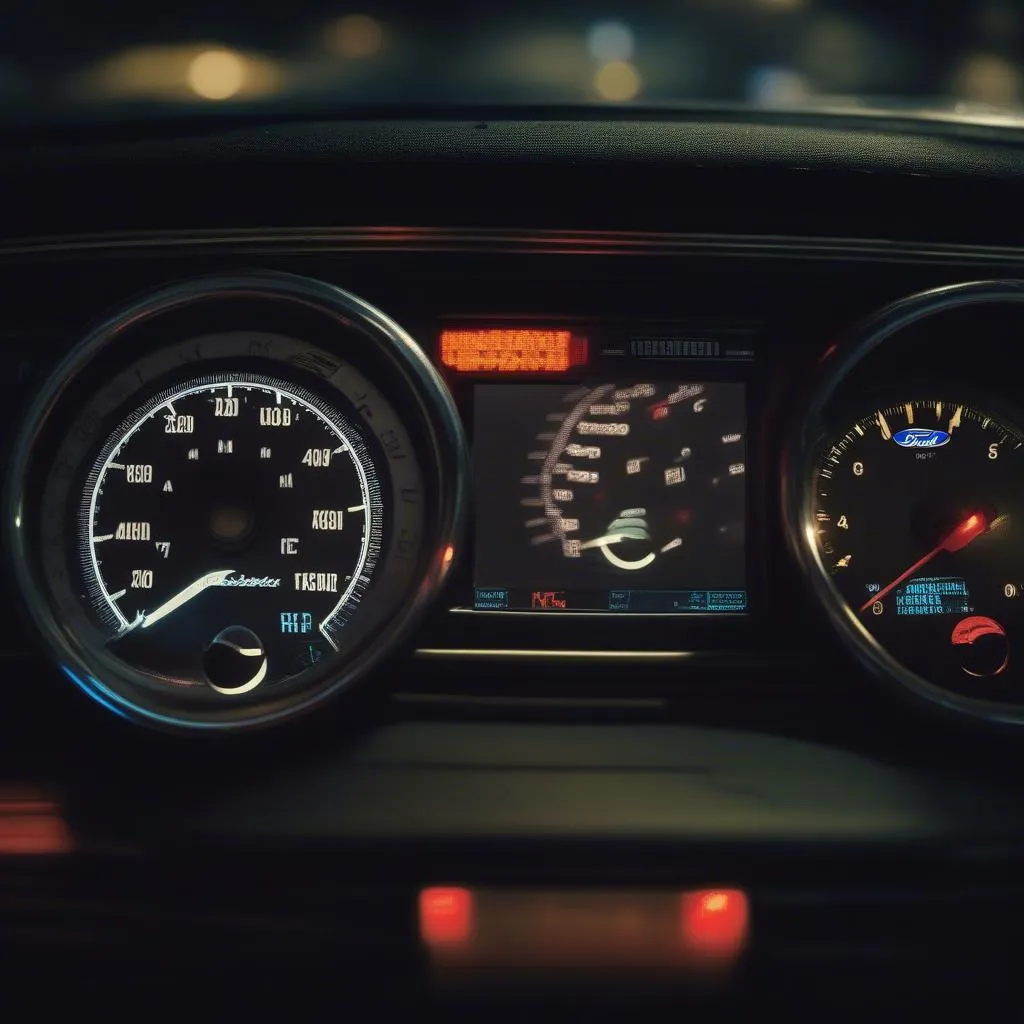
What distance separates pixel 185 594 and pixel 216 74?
107cm

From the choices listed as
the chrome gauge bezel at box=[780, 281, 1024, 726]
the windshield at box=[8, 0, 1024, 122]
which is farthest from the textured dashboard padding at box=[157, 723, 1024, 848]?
the windshield at box=[8, 0, 1024, 122]

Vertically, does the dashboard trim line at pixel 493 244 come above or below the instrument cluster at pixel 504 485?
above

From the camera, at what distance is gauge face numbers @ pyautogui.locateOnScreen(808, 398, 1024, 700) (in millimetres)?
1953

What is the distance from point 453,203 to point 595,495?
60 cm

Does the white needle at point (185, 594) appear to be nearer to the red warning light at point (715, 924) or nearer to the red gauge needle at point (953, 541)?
the red warning light at point (715, 924)

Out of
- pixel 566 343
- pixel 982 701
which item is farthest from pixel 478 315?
pixel 982 701

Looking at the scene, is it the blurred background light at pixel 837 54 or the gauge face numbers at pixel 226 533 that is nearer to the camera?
the gauge face numbers at pixel 226 533

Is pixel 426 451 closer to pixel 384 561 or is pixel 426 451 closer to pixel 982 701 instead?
pixel 384 561

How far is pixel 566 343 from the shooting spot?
2.02 meters

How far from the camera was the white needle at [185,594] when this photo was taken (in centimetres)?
193

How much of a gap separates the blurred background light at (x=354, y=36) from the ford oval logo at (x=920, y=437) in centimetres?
134

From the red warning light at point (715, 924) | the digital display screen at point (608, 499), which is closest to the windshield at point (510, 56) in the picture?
the digital display screen at point (608, 499)

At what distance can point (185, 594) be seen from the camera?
1932 mm

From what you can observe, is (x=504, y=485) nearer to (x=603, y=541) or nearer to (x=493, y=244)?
(x=603, y=541)
